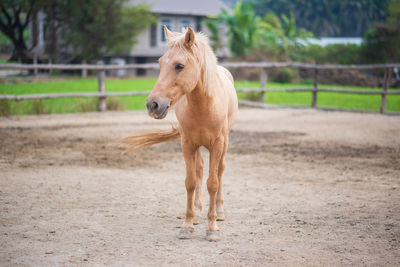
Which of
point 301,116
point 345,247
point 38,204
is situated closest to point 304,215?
point 345,247

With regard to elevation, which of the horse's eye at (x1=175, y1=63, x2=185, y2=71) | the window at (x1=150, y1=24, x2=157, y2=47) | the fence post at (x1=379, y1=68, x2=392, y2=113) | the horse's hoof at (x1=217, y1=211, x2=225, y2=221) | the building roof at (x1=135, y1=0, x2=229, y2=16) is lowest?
the horse's hoof at (x1=217, y1=211, x2=225, y2=221)

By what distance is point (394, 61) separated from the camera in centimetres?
2317

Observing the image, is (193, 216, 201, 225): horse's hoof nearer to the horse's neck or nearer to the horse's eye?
the horse's neck

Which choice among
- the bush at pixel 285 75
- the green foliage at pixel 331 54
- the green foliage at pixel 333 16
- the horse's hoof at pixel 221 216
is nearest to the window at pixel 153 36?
the bush at pixel 285 75

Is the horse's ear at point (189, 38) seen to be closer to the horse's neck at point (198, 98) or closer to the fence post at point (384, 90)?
the horse's neck at point (198, 98)

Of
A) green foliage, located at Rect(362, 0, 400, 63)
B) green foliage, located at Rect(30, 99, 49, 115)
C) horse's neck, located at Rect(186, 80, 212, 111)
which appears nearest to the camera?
horse's neck, located at Rect(186, 80, 212, 111)

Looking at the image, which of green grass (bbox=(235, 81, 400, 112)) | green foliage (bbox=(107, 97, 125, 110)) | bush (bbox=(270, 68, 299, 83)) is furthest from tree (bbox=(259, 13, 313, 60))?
green foliage (bbox=(107, 97, 125, 110))

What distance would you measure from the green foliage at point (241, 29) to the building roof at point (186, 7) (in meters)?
1.69

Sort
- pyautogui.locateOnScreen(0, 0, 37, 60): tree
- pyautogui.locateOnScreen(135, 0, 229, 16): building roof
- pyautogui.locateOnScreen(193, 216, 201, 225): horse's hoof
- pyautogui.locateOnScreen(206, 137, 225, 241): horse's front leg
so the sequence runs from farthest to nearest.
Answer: pyautogui.locateOnScreen(135, 0, 229, 16): building roof
pyautogui.locateOnScreen(0, 0, 37, 60): tree
pyautogui.locateOnScreen(193, 216, 201, 225): horse's hoof
pyautogui.locateOnScreen(206, 137, 225, 241): horse's front leg

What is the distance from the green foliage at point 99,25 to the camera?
22359 millimetres

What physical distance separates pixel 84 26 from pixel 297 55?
43.3 feet

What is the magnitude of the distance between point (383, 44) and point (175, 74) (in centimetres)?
2335

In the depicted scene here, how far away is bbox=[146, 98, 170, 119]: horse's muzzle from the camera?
9.94ft

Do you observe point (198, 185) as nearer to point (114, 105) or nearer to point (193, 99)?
point (193, 99)
